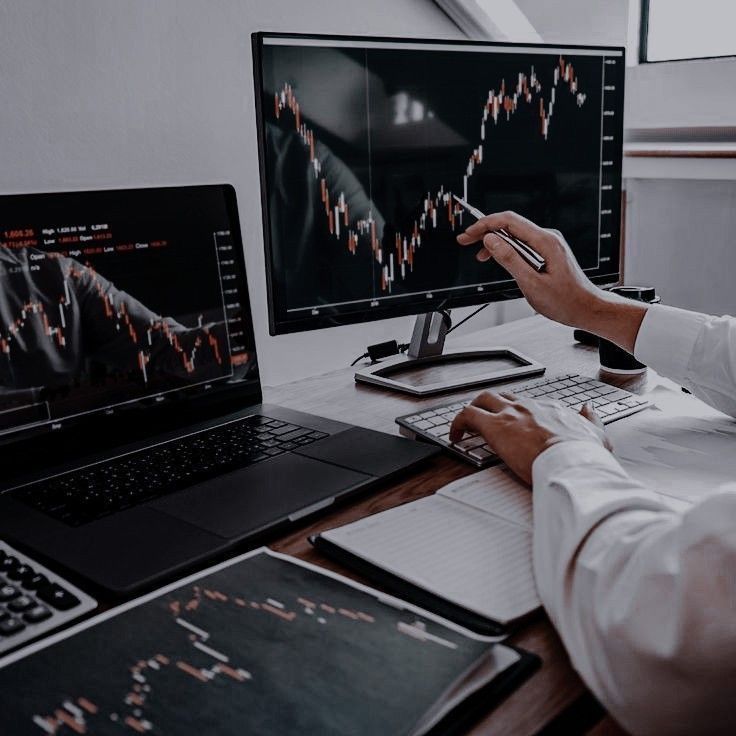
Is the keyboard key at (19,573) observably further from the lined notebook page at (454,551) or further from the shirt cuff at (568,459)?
the shirt cuff at (568,459)

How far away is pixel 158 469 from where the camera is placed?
35.4 inches

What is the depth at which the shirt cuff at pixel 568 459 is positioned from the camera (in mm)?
743

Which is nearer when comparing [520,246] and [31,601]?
[31,601]

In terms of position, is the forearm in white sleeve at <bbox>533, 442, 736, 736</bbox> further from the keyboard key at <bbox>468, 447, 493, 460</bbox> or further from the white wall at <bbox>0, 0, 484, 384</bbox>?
the white wall at <bbox>0, 0, 484, 384</bbox>

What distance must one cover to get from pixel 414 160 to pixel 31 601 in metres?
0.78

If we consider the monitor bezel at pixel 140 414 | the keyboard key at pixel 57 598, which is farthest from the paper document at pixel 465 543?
the monitor bezel at pixel 140 414

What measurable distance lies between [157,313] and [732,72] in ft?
4.67

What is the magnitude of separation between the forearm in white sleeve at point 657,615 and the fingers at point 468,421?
316 millimetres

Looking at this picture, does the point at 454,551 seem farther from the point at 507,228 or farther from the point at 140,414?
the point at 507,228

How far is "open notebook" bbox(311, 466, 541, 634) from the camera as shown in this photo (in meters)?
0.65

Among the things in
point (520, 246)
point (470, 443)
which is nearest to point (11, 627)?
point (470, 443)

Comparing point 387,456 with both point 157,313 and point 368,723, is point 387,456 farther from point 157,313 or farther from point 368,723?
point 368,723

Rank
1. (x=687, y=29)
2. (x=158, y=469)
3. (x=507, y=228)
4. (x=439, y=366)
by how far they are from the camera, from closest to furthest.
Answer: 1. (x=158, y=469)
2. (x=507, y=228)
3. (x=439, y=366)
4. (x=687, y=29)

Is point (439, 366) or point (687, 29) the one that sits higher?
point (687, 29)
